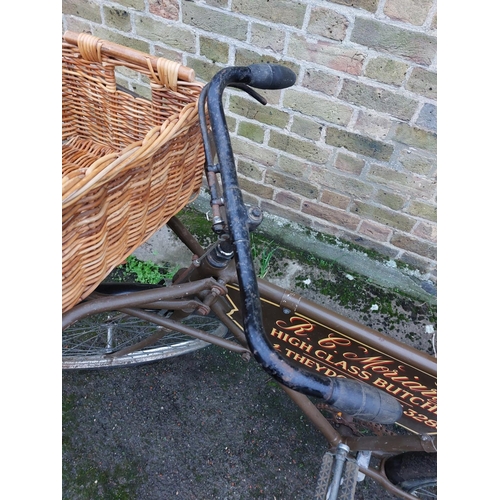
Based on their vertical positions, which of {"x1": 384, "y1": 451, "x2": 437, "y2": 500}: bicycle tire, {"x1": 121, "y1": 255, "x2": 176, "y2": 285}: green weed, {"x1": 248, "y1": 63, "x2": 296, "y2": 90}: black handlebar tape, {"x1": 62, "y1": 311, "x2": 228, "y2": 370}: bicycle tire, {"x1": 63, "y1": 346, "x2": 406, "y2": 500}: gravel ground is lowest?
{"x1": 63, "y1": 346, "x2": 406, "y2": 500}: gravel ground

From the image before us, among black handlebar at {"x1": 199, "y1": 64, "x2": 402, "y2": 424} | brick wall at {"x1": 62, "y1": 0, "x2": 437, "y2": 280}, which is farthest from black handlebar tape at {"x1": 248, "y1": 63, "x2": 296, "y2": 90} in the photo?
brick wall at {"x1": 62, "y1": 0, "x2": 437, "y2": 280}

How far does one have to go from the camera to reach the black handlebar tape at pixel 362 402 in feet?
2.03

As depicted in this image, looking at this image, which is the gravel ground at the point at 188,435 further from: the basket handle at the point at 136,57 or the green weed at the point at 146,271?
the basket handle at the point at 136,57

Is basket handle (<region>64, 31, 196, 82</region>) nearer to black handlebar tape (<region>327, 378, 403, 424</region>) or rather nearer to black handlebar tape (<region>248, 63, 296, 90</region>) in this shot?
black handlebar tape (<region>248, 63, 296, 90</region>)

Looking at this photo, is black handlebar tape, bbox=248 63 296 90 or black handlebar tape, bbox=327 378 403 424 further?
black handlebar tape, bbox=248 63 296 90

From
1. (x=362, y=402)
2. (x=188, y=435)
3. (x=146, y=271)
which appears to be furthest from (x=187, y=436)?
(x=362, y=402)

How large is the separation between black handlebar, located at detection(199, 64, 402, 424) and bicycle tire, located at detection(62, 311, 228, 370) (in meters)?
1.07

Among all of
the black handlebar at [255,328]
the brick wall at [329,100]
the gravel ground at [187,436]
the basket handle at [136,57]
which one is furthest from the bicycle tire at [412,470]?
the basket handle at [136,57]

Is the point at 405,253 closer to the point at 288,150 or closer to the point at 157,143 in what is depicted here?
the point at 288,150

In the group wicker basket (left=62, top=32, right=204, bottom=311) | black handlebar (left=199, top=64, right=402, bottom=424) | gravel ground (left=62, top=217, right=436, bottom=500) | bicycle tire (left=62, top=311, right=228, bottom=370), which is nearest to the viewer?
black handlebar (left=199, top=64, right=402, bottom=424)

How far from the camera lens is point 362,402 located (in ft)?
2.08

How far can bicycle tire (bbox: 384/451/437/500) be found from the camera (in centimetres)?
130

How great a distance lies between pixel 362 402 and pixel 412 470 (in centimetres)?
88

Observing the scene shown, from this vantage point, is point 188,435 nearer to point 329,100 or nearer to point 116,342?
point 116,342
